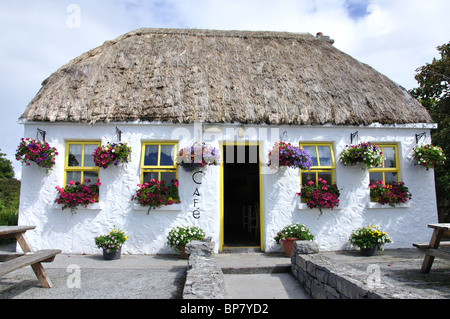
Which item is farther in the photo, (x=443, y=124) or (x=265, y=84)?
(x=443, y=124)

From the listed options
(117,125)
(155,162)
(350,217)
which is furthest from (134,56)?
(350,217)

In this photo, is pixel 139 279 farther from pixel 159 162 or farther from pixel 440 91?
pixel 440 91

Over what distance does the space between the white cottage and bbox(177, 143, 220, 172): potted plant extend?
0.32m

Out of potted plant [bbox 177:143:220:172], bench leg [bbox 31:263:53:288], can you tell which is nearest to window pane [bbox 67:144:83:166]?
potted plant [bbox 177:143:220:172]

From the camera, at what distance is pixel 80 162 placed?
6707 mm

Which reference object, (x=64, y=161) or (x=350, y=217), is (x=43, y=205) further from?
(x=350, y=217)

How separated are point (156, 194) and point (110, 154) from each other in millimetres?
1235

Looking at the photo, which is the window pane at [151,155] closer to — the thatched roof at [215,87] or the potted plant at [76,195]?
the thatched roof at [215,87]

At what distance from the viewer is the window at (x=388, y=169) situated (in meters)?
7.09

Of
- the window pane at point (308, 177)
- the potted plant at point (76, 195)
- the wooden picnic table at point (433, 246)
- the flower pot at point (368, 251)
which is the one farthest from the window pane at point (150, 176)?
the wooden picnic table at point (433, 246)

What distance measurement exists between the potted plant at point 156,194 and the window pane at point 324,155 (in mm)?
3296

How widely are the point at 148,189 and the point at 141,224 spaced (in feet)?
2.51

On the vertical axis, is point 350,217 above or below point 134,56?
below

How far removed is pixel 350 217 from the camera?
22.2 ft
